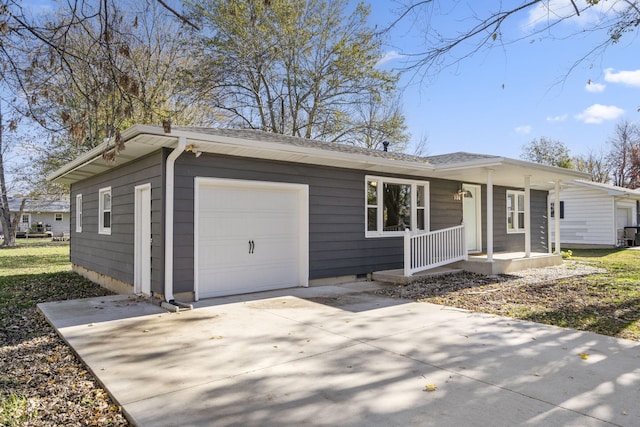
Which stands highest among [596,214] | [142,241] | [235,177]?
[235,177]

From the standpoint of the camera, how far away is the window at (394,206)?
958 cm

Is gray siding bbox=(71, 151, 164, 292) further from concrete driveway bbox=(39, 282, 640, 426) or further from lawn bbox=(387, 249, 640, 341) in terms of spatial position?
lawn bbox=(387, 249, 640, 341)

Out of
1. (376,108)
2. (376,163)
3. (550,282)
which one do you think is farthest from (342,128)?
(550,282)

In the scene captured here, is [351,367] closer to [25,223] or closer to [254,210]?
[254,210]

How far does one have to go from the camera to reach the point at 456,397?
10.2 ft

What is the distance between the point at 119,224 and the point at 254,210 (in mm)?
3022

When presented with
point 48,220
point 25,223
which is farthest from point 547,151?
point 25,223

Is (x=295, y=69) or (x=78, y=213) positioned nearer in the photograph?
(x=78, y=213)

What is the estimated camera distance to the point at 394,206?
10023 millimetres

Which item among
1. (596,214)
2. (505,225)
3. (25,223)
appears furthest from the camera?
Result: (25,223)

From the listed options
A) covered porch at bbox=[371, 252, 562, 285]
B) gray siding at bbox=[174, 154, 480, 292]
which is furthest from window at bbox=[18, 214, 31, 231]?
covered porch at bbox=[371, 252, 562, 285]

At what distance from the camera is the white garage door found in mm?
7039

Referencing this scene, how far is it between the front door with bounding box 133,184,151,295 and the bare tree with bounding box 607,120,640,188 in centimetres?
3904

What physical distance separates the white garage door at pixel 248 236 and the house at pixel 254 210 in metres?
0.02
